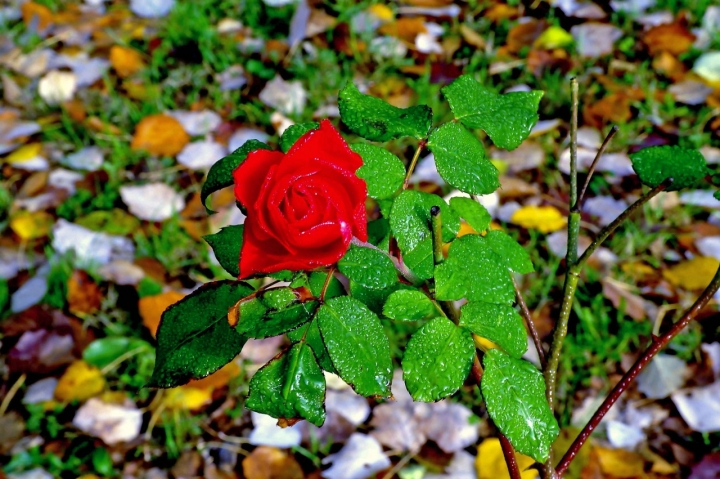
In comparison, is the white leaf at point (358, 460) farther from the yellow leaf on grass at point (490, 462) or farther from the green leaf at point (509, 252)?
the green leaf at point (509, 252)

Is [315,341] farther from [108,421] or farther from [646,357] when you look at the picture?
[108,421]

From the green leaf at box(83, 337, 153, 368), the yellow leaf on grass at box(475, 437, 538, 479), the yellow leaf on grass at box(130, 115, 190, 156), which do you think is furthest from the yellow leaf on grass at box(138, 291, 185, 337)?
the yellow leaf on grass at box(475, 437, 538, 479)

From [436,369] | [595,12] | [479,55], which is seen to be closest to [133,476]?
[436,369]

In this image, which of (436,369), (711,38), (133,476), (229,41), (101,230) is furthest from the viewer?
(229,41)

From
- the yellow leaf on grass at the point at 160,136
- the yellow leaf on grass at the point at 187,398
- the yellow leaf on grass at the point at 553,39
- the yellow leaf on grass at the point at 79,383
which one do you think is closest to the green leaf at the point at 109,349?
the yellow leaf on grass at the point at 79,383

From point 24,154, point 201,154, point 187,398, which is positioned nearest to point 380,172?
point 187,398

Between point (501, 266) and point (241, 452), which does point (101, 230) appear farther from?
point (501, 266)

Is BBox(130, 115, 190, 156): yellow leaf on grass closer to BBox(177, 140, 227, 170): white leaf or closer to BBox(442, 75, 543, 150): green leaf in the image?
BBox(177, 140, 227, 170): white leaf

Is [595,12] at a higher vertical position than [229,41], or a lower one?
higher
